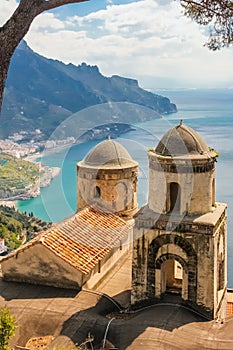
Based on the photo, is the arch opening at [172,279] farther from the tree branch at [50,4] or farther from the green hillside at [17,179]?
the green hillside at [17,179]

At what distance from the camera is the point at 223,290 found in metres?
10.7

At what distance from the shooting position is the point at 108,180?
1385 cm

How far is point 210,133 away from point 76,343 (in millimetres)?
72086

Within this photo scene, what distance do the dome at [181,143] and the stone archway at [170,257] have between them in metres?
1.82

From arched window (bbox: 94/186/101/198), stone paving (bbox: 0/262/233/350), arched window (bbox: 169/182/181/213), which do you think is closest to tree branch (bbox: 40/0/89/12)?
arched window (bbox: 169/182/181/213)

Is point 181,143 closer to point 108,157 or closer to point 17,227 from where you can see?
point 108,157

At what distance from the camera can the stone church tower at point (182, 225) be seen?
9.34 m

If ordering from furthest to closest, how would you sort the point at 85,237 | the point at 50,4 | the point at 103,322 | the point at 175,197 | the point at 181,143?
the point at 85,237
the point at 175,197
the point at 181,143
the point at 103,322
the point at 50,4

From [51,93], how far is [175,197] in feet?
459

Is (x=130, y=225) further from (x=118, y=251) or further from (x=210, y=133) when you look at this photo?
(x=210, y=133)

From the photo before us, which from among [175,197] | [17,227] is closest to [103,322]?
[175,197]

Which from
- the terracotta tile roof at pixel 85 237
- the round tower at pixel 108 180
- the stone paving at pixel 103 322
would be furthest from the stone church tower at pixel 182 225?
the round tower at pixel 108 180

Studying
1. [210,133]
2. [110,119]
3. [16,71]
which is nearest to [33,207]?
[210,133]

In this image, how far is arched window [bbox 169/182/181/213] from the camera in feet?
32.0
